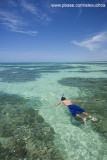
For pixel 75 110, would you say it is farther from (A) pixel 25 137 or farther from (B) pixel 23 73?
(B) pixel 23 73

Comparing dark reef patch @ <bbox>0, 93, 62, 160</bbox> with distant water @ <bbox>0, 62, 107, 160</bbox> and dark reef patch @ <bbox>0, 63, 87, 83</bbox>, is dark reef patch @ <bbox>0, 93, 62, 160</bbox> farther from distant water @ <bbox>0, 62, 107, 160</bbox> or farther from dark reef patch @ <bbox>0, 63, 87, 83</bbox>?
dark reef patch @ <bbox>0, 63, 87, 83</bbox>

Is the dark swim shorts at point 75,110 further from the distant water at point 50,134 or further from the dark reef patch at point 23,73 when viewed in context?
the dark reef patch at point 23,73

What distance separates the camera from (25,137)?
18.5 feet

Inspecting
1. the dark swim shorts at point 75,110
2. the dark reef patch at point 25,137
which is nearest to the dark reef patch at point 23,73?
the dark reef patch at point 25,137

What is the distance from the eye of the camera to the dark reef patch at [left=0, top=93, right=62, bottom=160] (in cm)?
466

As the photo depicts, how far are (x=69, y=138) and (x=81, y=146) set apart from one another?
2.48ft

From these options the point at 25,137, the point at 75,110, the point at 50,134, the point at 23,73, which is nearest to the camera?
the point at 25,137

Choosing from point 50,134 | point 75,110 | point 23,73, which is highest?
point 23,73

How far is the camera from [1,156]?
4566 mm

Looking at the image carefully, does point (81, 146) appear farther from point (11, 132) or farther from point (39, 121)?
point (11, 132)

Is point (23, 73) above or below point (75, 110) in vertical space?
above

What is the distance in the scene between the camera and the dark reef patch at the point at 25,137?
4.66m

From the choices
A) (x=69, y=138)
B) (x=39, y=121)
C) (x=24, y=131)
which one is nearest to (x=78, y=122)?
(x=69, y=138)

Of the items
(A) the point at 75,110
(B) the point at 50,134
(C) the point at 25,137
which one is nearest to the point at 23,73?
(A) the point at 75,110
